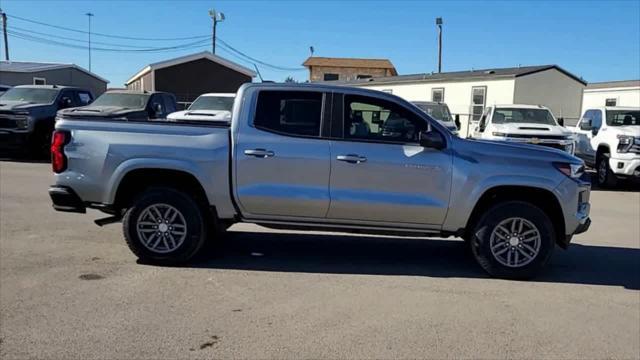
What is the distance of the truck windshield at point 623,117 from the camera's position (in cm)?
1505

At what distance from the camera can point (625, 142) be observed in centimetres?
1354

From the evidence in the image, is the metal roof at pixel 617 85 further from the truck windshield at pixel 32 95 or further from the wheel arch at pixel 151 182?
the wheel arch at pixel 151 182

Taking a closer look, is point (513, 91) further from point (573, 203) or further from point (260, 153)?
point (260, 153)

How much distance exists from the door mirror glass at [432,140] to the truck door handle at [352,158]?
60 centimetres

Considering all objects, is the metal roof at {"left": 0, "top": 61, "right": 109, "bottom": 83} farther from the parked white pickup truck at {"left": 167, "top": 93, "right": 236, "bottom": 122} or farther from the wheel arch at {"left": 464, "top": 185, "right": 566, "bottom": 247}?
the wheel arch at {"left": 464, "top": 185, "right": 566, "bottom": 247}

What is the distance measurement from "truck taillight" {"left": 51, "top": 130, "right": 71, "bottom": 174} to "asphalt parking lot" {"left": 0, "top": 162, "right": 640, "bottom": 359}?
0.99 m

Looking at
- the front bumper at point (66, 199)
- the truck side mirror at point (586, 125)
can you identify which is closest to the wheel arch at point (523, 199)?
A: the front bumper at point (66, 199)

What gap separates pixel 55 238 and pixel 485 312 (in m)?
5.13

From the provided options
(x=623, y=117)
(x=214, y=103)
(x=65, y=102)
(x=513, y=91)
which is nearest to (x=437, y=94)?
(x=513, y=91)

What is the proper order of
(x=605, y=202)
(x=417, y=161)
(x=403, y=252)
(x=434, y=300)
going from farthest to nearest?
1. (x=605, y=202)
2. (x=403, y=252)
3. (x=417, y=161)
4. (x=434, y=300)

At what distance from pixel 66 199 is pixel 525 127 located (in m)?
11.3

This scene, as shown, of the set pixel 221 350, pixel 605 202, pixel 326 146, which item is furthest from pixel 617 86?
pixel 221 350

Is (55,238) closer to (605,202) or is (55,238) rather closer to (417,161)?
(417,161)

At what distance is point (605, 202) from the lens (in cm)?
1212
